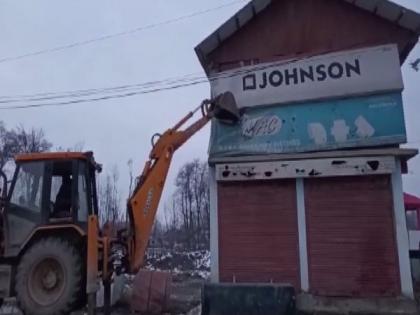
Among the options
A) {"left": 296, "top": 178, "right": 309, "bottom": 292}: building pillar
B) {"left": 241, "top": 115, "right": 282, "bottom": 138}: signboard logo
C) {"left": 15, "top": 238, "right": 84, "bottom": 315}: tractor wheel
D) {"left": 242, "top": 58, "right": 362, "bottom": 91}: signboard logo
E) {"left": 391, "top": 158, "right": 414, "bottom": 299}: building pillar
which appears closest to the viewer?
{"left": 15, "top": 238, "right": 84, "bottom": 315}: tractor wheel

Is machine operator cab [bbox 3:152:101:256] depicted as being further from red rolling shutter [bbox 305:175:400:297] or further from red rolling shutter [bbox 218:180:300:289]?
red rolling shutter [bbox 305:175:400:297]

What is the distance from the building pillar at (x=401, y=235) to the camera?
33.8ft

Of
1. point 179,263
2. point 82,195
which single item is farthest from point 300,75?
point 179,263

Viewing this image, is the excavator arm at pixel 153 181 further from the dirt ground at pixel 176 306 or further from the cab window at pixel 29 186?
the dirt ground at pixel 176 306

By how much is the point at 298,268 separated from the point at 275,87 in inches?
181

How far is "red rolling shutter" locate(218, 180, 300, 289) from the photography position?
36.8 feet

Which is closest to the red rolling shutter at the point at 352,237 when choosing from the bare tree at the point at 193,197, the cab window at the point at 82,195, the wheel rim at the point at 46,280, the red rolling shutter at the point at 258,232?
the red rolling shutter at the point at 258,232

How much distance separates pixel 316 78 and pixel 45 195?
7.06 meters

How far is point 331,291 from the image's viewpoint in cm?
1073

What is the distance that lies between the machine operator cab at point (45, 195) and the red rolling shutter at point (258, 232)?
3685 millimetres

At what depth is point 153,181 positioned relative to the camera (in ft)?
33.8

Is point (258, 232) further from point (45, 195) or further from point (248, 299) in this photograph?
point (45, 195)

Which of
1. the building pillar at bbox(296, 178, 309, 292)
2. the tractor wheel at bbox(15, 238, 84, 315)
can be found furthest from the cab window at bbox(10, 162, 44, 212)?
the building pillar at bbox(296, 178, 309, 292)

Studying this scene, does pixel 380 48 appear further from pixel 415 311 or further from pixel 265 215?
pixel 415 311
